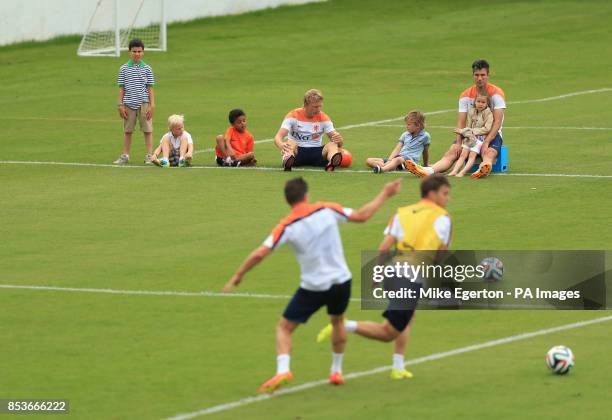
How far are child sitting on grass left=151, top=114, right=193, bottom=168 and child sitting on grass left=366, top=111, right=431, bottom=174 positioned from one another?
10.7 feet

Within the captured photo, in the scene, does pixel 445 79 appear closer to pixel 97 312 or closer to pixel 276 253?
pixel 276 253

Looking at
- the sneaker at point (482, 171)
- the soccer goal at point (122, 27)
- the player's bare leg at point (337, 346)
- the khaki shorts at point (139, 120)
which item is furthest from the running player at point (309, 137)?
the soccer goal at point (122, 27)

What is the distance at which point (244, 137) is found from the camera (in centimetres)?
2528

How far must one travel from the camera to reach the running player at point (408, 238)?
484 inches

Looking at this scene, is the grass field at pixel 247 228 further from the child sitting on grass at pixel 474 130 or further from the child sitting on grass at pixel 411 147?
the child sitting on grass at pixel 474 130

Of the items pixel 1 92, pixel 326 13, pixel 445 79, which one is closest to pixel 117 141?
pixel 1 92

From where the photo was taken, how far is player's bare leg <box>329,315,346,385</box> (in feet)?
40.0

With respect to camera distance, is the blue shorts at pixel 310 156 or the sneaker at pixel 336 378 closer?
the sneaker at pixel 336 378

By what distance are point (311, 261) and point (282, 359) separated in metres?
0.83

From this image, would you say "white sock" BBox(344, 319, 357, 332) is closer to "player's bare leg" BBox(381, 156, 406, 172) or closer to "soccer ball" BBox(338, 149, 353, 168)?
"player's bare leg" BBox(381, 156, 406, 172)

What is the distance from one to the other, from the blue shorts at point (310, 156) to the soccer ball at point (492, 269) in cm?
841

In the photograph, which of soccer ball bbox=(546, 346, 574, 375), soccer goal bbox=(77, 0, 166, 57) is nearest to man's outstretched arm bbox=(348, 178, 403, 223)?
soccer ball bbox=(546, 346, 574, 375)

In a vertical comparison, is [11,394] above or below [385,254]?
below

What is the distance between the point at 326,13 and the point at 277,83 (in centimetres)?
1535
